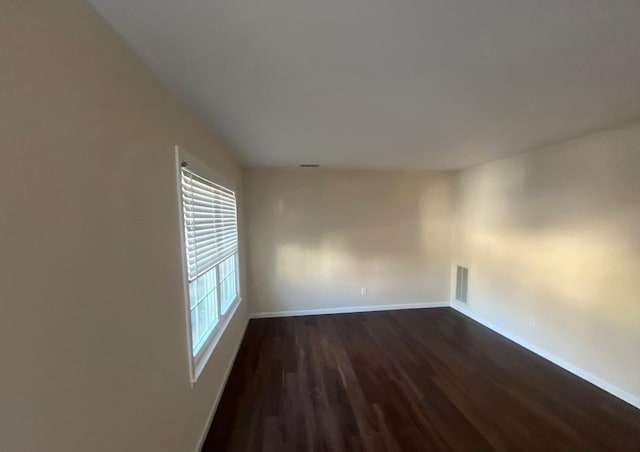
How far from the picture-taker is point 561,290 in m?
2.82

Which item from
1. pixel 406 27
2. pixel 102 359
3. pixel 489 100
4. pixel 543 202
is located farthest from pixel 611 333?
pixel 102 359

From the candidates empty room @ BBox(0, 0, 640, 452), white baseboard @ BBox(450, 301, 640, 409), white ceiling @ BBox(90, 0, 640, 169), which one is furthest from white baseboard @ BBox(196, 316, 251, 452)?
white baseboard @ BBox(450, 301, 640, 409)

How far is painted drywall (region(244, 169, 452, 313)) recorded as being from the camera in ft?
13.9

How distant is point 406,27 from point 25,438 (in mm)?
1674

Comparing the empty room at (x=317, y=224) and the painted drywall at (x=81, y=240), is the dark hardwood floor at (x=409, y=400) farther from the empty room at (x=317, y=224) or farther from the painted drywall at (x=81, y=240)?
the painted drywall at (x=81, y=240)

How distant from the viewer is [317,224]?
431 cm

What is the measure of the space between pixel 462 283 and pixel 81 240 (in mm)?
4792

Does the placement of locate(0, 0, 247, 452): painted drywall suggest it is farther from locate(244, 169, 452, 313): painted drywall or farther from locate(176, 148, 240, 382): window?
locate(244, 169, 452, 313): painted drywall

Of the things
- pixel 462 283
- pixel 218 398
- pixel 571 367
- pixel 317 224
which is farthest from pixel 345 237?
pixel 571 367

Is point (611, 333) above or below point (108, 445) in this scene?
below

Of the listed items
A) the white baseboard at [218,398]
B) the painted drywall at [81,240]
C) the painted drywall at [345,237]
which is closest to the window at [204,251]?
the painted drywall at [81,240]

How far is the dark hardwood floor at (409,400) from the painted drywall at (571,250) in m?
0.34

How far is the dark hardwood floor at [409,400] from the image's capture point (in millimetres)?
1943

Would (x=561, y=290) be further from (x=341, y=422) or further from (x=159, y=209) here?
(x=159, y=209)
